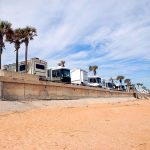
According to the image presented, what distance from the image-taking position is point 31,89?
1185 inches

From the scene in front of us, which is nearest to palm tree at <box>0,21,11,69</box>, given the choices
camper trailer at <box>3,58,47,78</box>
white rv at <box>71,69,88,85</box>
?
camper trailer at <box>3,58,47,78</box>

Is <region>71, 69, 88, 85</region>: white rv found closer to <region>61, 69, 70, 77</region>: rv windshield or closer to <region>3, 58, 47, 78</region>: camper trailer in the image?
<region>61, 69, 70, 77</region>: rv windshield

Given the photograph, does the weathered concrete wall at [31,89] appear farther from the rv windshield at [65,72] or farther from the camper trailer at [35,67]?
the camper trailer at [35,67]

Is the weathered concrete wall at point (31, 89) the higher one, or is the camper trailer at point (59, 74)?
the camper trailer at point (59, 74)

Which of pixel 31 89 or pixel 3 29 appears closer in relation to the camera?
pixel 31 89

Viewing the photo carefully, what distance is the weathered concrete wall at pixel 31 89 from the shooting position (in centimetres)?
2642

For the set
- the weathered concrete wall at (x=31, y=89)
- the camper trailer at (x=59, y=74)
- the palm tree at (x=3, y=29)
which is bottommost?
the weathered concrete wall at (x=31, y=89)

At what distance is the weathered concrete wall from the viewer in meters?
26.4

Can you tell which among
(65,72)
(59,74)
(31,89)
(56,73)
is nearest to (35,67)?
(56,73)

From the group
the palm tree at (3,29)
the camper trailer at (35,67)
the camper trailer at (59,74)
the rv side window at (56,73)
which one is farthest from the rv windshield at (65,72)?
the palm tree at (3,29)

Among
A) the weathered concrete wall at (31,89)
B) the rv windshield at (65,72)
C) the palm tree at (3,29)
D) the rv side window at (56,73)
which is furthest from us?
the rv side window at (56,73)

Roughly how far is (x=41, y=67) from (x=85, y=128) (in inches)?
1323

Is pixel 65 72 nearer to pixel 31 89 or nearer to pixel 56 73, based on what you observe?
pixel 56 73

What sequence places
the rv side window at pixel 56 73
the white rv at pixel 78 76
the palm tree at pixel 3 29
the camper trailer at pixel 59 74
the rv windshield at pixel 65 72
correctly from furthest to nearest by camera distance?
the white rv at pixel 78 76 < the rv side window at pixel 56 73 < the rv windshield at pixel 65 72 < the camper trailer at pixel 59 74 < the palm tree at pixel 3 29
